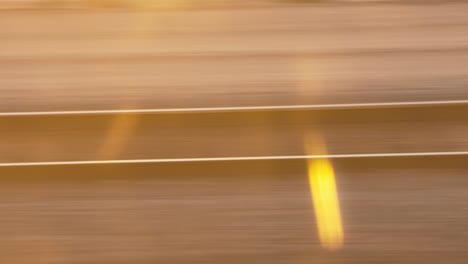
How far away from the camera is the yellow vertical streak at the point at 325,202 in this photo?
5.87m

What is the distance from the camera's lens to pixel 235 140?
305 inches

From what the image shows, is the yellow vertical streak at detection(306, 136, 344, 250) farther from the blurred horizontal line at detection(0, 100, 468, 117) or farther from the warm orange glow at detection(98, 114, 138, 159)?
the warm orange glow at detection(98, 114, 138, 159)

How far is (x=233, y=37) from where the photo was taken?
38.7 ft

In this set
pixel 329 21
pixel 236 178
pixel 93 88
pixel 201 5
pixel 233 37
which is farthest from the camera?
pixel 201 5

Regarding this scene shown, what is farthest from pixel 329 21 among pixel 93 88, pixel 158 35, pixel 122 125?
pixel 122 125

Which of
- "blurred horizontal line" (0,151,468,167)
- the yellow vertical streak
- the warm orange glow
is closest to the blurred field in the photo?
the warm orange glow

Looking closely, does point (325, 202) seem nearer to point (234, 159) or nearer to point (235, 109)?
point (234, 159)

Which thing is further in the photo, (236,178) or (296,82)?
(296,82)

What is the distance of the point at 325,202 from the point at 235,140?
159cm

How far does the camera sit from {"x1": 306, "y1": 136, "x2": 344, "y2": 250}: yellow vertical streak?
19.3 feet

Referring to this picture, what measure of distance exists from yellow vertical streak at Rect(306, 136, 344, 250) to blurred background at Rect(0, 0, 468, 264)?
17 mm

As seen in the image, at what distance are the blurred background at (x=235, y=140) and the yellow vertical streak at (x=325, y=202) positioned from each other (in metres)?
0.02

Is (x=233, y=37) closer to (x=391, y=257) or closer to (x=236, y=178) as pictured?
(x=236, y=178)

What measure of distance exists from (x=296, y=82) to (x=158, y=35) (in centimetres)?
329
